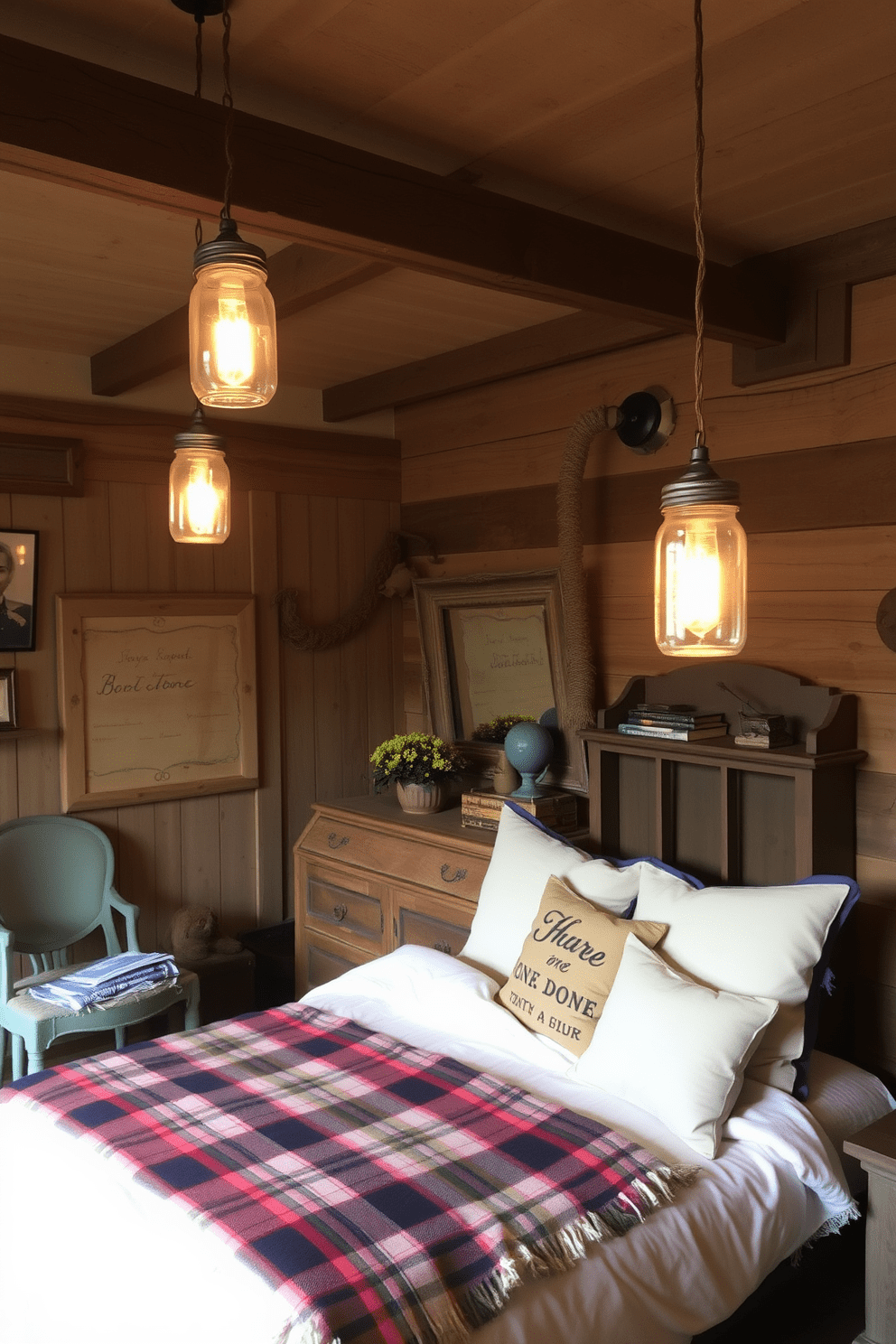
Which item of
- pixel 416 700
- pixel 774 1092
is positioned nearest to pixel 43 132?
pixel 774 1092

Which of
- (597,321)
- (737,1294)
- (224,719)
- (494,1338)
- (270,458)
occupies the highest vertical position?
(597,321)

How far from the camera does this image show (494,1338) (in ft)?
5.02

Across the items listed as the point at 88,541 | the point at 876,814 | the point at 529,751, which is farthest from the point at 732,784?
the point at 88,541

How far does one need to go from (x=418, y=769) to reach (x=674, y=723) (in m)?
1.04

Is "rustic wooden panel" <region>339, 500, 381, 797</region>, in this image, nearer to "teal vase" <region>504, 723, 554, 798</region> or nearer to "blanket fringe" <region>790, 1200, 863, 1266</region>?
"teal vase" <region>504, 723, 554, 798</region>

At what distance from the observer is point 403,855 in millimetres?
3346

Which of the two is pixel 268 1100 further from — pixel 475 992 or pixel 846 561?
pixel 846 561

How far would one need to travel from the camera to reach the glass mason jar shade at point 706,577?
4.82ft

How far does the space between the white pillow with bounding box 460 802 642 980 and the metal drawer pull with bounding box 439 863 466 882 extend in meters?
0.24

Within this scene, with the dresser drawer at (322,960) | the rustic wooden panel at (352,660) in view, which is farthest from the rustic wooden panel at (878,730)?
the rustic wooden panel at (352,660)

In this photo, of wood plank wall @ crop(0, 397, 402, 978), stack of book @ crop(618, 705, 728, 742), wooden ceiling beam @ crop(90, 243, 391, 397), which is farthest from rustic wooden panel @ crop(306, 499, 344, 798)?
stack of book @ crop(618, 705, 728, 742)

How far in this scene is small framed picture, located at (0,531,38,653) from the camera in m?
3.41

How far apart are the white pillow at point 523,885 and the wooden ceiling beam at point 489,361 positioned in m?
1.36

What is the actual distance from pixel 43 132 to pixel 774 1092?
2.14 metres
